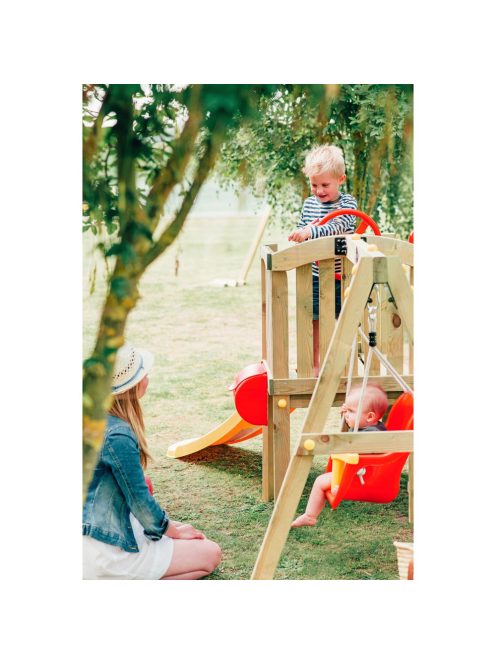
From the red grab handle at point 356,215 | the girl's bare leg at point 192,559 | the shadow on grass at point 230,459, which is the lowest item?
the girl's bare leg at point 192,559

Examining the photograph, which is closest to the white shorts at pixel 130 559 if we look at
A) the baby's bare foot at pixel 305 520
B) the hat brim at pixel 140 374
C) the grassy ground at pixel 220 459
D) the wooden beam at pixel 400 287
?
the grassy ground at pixel 220 459

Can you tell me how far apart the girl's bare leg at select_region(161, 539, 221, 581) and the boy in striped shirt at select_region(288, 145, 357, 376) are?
2.87 ft

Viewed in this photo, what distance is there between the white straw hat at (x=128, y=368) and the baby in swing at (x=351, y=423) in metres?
0.77

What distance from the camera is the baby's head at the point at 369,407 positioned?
10.6ft

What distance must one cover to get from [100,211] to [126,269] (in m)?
0.19

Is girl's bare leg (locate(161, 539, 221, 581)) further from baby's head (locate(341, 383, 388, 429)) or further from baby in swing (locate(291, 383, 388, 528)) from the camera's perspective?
baby's head (locate(341, 383, 388, 429))

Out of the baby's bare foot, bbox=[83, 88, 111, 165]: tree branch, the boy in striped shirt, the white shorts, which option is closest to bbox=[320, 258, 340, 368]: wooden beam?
the boy in striped shirt

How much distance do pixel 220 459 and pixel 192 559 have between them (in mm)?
1164

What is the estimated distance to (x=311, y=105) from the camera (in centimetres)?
298

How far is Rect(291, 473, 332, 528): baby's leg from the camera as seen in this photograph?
3.17 meters

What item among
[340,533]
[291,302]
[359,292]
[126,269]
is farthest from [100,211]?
[291,302]

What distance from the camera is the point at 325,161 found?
A: 137 inches

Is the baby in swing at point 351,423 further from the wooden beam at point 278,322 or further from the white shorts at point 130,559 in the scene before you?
the white shorts at point 130,559
